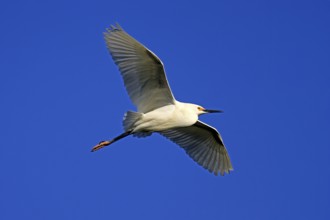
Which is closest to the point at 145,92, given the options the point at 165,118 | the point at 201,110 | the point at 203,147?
the point at 165,118

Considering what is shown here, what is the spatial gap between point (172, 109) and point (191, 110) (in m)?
0.54

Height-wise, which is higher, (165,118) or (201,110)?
(201,110)

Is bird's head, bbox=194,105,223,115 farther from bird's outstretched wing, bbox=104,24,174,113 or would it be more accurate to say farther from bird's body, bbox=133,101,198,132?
bird's outstretched wing, bbox=104,24,174,113

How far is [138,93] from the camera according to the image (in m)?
12.4

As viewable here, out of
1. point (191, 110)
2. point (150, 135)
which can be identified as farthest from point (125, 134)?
point (191, 110)

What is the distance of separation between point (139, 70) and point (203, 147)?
3.06 metres

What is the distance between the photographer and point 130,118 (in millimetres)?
12234

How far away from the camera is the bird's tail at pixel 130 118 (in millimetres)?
12195

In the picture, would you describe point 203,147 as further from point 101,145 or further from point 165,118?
point 101,145

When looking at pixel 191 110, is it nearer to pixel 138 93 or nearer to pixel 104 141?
pixel 138 93

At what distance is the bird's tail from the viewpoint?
12195 millimetres

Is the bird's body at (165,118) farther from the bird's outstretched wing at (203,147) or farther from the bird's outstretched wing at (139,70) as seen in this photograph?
the bird's outstretched wing at (203,147)

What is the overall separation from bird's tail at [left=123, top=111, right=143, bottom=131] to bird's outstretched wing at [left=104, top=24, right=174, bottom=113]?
332 millimetres

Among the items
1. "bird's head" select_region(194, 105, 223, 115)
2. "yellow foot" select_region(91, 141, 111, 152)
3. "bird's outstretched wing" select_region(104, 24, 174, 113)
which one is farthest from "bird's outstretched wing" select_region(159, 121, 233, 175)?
"bird's outstretched wing" select_region(104, 24, 174, 113)
